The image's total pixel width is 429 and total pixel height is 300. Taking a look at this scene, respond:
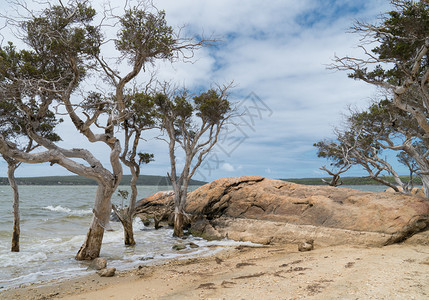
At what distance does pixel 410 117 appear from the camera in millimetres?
15070

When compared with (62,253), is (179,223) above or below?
above

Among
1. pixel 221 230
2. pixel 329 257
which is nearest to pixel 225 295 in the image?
pixel 329 257

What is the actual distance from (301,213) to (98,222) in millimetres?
8353

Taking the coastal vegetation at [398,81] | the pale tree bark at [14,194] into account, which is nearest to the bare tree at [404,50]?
the coastal vegetation at [398,81]

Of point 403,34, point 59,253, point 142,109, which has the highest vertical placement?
point 403,34

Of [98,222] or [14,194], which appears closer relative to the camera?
[98,222]

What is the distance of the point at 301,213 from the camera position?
41.7 feet

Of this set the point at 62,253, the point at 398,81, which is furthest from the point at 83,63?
the point at 398,81

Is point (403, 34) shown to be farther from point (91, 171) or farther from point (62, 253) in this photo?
point (62, 253)

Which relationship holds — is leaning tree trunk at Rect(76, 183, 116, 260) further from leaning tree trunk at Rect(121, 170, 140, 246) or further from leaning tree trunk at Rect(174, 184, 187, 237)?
leaning tree trunk at Rect(174, 184, 187, 237)

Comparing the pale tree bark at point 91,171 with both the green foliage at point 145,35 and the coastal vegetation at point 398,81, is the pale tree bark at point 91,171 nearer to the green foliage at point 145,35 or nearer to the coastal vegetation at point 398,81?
the green foliage at point 145,35

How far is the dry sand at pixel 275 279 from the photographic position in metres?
5.31

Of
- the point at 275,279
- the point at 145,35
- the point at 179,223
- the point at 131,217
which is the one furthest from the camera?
the point at 179,223

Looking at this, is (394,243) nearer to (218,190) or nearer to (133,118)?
(218,190)
